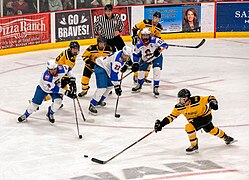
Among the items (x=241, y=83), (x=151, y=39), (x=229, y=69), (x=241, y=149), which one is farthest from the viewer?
(x=229, y=69)

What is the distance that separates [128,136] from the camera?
8.76 meters

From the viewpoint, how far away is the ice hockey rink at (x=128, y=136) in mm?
7375

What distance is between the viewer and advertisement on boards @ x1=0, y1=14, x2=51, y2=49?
14.0 metres

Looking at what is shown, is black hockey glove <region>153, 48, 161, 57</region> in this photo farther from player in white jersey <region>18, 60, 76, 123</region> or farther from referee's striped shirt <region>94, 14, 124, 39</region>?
player in white jersey <region>18, 60, 76, 123</region>

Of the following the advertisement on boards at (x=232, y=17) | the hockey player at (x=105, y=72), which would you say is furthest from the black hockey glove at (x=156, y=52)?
the advertisement on boards at (x=232, y=17)

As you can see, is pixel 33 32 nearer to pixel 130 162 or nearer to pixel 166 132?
pixel 166 132

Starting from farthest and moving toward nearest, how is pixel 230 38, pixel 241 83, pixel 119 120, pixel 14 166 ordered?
pixel 230 38, pixel 241 83, pixel 119 120, pixel 14 166

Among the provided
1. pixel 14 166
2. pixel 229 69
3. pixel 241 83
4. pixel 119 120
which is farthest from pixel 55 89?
pixel 229 69

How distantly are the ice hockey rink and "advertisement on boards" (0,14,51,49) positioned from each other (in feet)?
3.34

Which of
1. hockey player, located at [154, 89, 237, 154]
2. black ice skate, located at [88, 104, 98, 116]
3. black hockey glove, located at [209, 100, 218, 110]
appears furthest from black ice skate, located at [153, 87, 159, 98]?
black hockey glove, located at [209, 100, 218, 110]

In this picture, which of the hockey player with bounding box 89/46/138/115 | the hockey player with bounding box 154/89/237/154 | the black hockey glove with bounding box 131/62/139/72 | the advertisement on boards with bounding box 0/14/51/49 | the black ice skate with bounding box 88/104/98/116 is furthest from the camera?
the advertisement on boards with bounding box 0/14/51/49

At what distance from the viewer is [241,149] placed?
8.16 metres

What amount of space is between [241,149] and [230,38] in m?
8.93

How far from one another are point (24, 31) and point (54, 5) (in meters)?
1.13
